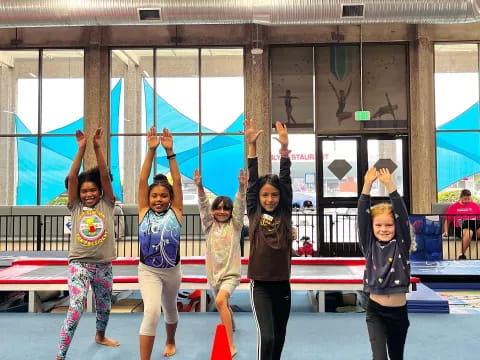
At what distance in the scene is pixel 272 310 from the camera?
2.91 metres

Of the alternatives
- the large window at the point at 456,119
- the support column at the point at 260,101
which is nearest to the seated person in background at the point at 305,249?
the support column at the point at 260,101

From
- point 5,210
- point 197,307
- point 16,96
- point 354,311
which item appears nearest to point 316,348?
point 354,311

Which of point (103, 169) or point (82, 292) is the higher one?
point (103, 169)

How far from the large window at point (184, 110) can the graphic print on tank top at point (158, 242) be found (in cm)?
877

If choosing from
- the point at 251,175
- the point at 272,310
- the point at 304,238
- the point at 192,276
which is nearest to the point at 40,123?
the point at 304,238

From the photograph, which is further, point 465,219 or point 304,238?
point 304,238

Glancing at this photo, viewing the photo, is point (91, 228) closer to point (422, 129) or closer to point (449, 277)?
point (449, 277)

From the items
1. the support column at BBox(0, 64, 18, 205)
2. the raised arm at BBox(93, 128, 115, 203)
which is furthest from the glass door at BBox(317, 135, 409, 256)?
the raised arm at BBox(93, 128, 115, 203)

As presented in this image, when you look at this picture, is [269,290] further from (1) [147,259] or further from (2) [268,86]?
(2) [268,86]

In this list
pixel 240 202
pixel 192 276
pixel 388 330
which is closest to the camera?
pixel 388 330

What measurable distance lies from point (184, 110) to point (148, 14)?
473 centimetres

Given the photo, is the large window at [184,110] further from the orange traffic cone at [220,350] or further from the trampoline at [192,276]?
the orange traffic cone at [220,350]

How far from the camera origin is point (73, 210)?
137 inches

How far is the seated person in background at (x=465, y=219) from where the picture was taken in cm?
888
